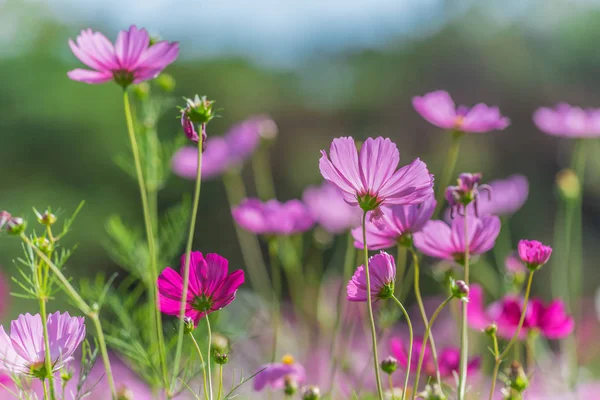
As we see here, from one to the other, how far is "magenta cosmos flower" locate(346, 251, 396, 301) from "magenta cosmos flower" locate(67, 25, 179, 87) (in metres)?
0.19

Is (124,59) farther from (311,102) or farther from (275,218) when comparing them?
(311,102)

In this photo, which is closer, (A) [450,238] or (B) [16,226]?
(B) [16,226]

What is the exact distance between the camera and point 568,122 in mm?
886

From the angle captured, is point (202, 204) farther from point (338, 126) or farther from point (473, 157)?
point (473, 157)

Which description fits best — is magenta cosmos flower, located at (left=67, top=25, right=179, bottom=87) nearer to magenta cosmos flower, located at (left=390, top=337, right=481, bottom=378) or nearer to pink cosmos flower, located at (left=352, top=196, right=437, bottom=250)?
pink cosmos flower, located at (left=352, top=196, right=437, bottom=250)

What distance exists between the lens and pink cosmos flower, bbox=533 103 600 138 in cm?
85

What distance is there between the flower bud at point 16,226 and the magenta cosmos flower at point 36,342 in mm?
73

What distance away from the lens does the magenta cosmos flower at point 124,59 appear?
0.49 metres

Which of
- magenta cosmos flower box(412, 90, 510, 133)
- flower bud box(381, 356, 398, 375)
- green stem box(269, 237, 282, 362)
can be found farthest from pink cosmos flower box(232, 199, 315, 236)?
flower bud box(381, 356, 398, 375)

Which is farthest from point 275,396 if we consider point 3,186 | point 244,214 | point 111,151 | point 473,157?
point 3,186

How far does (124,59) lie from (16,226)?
16 cm

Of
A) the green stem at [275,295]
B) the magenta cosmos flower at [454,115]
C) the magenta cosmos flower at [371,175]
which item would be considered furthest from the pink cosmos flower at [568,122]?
the magenta cosmos flower at [371,175]

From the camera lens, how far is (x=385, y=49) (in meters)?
4.35

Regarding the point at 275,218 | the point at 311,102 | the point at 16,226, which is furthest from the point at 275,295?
the point at 311,102
